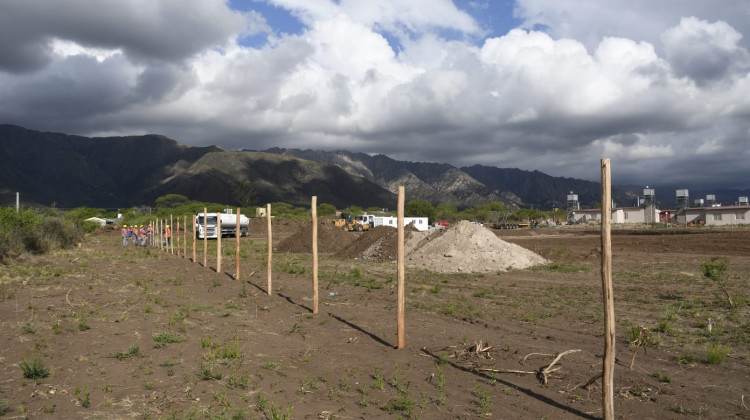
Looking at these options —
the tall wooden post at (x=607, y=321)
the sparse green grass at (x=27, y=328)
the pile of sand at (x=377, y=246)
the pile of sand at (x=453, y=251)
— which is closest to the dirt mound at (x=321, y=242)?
the pile of sand at (x=377, y=246)

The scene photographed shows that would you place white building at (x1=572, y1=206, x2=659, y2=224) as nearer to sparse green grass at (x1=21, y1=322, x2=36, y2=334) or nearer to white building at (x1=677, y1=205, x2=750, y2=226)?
white building at (x1=677, y1=205, x2=750, y2=226)

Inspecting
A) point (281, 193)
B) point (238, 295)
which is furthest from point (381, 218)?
point (281, 193)

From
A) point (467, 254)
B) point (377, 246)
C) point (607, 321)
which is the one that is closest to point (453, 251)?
point (467, 254)

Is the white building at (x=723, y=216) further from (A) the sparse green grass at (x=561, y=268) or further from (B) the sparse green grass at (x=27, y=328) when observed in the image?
(B) the sparse green grass at (x=27, y=328)

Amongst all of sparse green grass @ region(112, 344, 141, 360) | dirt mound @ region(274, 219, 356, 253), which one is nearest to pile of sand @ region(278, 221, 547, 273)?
dirt mound @ region(274, 219, 356, 253)

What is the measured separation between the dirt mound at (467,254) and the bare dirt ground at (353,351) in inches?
222

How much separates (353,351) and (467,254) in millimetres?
15402

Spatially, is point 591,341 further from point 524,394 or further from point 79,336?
point 79,336

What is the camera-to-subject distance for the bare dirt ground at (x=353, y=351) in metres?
5.76

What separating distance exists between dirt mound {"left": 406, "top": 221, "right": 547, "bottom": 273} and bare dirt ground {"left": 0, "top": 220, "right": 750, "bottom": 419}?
5.64 metres

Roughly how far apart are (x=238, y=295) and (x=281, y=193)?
609 ft

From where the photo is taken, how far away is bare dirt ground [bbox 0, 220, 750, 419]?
576 cm

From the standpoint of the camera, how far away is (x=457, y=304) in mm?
12844

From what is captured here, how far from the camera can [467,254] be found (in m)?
22.9
